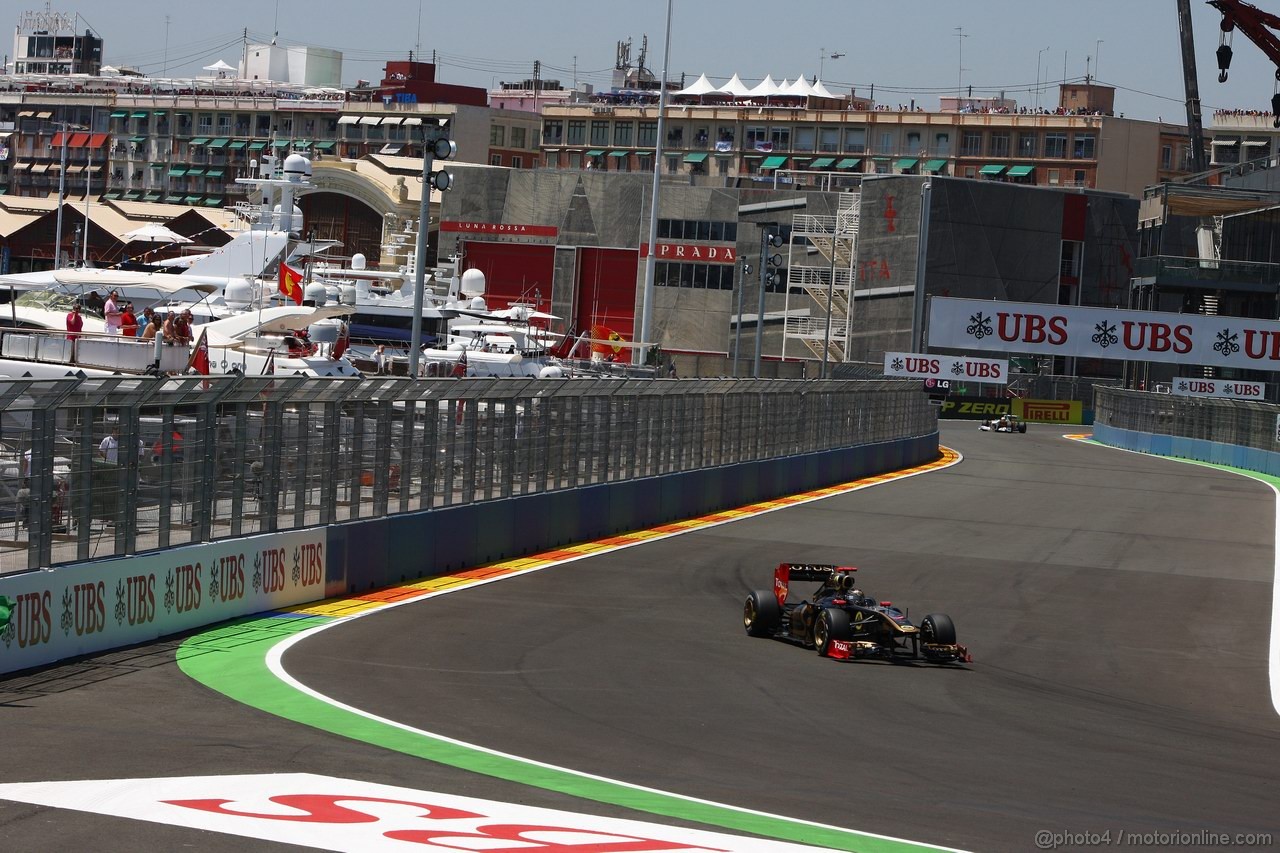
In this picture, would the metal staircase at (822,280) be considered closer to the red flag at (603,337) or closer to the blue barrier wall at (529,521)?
the red flag at (603,337)

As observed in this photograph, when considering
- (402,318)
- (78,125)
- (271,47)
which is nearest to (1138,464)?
(402,318)

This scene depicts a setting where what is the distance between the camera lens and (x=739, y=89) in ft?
468

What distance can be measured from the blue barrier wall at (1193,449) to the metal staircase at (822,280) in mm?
27341

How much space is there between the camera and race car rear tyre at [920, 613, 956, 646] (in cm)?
1571

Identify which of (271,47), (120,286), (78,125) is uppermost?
(271,47)

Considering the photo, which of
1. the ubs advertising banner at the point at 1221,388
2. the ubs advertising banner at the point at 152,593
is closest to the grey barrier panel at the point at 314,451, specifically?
the ubs advertising banner at the point at 152,593

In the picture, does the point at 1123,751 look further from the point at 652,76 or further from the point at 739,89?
the point at 652,76

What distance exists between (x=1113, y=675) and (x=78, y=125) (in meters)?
143

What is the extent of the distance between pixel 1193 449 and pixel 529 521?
4052cm

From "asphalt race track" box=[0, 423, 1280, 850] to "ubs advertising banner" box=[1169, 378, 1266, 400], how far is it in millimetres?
46093

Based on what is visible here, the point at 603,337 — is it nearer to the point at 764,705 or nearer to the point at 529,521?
the point at 529,521

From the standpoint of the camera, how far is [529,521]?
23125 millimetres

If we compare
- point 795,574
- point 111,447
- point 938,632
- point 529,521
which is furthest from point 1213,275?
point 111,447

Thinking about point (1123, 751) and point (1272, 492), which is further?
point (1272, 492)
